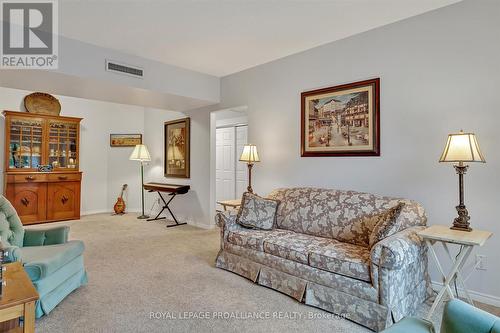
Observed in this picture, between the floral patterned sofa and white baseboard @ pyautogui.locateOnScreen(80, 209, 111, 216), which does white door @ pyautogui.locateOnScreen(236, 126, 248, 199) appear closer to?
the floral patterned sofa

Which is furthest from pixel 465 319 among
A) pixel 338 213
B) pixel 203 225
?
pixel 203 225

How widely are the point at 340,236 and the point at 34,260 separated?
253 cm

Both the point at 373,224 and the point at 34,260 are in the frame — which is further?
the point at 373,224

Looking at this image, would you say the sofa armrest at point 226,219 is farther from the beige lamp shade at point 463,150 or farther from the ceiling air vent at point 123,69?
the ceiling air vent at point 123,69

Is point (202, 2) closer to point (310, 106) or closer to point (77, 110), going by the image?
point (310, 106)

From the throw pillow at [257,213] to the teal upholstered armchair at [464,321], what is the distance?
6.50 feet

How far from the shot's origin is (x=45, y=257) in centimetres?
222

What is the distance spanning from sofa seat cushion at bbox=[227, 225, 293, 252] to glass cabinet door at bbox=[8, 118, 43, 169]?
15.0 ft

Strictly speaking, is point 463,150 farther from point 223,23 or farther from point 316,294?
point 223,23

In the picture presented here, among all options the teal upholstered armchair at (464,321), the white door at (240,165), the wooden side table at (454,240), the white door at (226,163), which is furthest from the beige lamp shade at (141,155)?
the teal upholstered armchair at (464,321)

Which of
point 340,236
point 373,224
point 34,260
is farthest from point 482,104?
point 34,260

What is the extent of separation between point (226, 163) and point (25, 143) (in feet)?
12.4

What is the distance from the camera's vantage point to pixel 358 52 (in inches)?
126

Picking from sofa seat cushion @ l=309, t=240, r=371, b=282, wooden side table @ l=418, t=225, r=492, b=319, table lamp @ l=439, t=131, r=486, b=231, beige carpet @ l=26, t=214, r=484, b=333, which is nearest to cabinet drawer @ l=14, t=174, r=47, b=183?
beige carpet @ l=26, t=214, r=484, b=333
